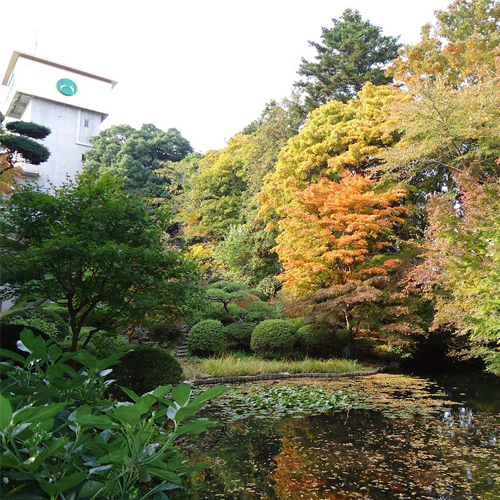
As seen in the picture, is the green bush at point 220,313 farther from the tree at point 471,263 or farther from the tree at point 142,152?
the tree at point 142,152

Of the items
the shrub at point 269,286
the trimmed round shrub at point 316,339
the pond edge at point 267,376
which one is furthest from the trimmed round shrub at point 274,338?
the shrub at point 269,286

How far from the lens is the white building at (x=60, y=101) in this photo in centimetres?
596

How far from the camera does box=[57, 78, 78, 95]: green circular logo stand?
664 centimetres

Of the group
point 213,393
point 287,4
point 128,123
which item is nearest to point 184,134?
point 128,123

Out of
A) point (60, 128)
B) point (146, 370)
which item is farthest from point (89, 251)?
point (60, 128)

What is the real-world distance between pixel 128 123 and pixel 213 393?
2476 cm

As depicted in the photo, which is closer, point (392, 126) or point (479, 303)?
point (479, 303)

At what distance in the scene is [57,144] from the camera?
28.8ft

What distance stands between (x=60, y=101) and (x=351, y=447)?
6863 millimetres

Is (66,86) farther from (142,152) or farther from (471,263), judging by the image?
(142,152)

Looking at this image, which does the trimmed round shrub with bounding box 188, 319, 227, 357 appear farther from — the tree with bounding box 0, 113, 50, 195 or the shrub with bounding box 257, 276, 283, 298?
the tree with bounding box 0, 113, 50, 195

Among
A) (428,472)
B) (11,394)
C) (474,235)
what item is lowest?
(428,472)

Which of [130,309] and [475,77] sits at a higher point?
[475,77]

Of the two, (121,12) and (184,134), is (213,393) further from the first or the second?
(184,134)
